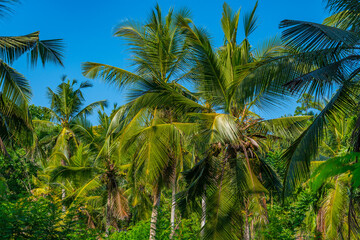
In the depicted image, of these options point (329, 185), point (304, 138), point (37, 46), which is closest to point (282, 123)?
point (304, 138)

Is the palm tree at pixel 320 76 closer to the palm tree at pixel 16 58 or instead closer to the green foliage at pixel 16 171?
the palm tree at pixel 16 58

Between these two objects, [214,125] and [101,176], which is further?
[101,176]

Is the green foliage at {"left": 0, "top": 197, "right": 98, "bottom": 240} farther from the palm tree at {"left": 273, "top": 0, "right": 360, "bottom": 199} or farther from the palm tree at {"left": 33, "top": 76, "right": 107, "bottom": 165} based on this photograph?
the palm tree at {"left": 33, "top": 76, "right": 107, "bottom": 165}

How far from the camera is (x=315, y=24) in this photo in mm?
6641

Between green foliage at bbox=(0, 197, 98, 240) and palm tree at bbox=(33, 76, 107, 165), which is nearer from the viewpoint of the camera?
green foliage at bbox=(0, 197, 98, 240)

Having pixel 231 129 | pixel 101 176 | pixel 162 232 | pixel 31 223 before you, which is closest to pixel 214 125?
pixel 231 129

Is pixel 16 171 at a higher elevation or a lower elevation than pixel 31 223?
higher

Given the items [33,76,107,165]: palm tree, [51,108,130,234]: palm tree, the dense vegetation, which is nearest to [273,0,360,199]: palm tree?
the dense vegetation

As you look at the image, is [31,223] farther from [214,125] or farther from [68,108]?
[68,108]

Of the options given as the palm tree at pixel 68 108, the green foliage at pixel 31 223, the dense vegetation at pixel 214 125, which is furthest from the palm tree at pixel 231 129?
the palm tree at pixel 68 108

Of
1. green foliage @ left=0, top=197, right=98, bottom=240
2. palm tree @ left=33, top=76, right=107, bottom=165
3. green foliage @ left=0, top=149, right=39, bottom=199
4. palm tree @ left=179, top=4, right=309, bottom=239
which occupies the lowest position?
green foliage @ left=0, top=197, right=98, bottom=240

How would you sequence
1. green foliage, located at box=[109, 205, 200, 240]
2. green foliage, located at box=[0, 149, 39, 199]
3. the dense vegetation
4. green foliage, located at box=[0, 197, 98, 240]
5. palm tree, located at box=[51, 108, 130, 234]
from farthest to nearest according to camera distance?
green foliage, located at box=[0, 149, 39, 199], palm tree, located at box=[51, 108, 130, 234], green foliage, located at box=[109, 205, 200, 240], the dense vegetation, green foliage, located at box=[0, 197, 98, 240]

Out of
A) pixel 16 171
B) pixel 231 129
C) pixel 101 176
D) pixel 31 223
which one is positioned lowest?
pixel 31 223

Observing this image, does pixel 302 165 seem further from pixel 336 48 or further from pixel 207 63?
pixel 207 63
